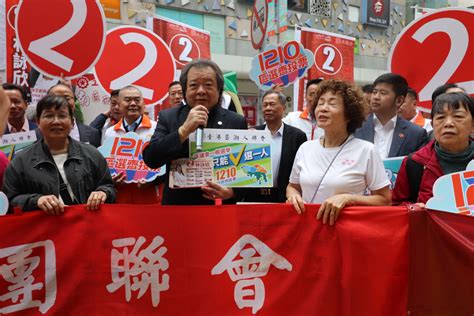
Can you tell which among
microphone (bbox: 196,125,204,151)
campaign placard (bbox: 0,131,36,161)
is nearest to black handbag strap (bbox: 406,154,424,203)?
microphone (bbox: 196,125,204,151)

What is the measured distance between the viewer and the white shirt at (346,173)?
252 cm

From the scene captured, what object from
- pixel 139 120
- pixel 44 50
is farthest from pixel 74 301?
pixel 44 50

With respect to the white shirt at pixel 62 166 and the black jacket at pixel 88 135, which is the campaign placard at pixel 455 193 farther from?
the black jacket at pixel 88 135

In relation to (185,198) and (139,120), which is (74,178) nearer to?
(185,198)

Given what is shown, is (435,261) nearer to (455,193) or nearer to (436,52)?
(455,193)

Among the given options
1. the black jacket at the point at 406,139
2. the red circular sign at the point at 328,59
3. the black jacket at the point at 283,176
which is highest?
the red circular sign at the point at 328,59

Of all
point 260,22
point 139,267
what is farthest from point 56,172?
point 260,22

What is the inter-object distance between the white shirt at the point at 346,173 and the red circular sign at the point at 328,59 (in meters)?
5.65

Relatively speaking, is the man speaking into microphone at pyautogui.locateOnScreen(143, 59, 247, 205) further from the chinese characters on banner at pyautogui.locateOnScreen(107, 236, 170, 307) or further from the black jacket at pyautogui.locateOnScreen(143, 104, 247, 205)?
the chinese characters on banner at pyautogui.locateOnScreen(107, 236, 170, 307)

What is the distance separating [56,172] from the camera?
2746 mm

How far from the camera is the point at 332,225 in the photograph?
97.1 inches

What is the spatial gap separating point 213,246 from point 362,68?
19.4 meters

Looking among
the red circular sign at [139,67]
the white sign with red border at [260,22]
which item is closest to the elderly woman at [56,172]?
the red circular sign at [139,67]

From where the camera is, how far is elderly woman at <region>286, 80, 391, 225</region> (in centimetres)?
250
